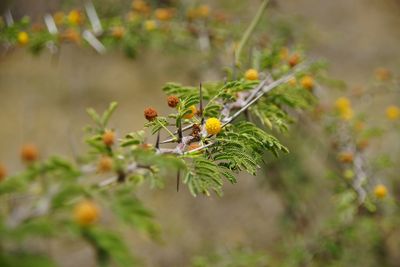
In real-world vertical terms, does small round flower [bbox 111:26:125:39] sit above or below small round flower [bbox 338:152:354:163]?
above

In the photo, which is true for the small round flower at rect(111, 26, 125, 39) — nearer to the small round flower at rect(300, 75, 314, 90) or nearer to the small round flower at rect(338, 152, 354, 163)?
the small round flower at rect(300, 75, 314, 90)

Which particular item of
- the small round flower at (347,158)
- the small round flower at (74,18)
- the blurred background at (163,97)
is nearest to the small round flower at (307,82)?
the small round flower at (347,158)

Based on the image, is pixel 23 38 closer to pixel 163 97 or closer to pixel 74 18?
pixel 74 18

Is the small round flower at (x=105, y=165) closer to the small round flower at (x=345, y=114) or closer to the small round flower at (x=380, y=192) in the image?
the small round flower at (x=380, y=192)

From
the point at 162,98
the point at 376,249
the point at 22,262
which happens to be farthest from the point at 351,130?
the point at 162,98

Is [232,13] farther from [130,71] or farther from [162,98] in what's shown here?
[130,71]

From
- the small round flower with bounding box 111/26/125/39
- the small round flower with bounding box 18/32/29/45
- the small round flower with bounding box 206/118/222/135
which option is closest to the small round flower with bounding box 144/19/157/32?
the small round flower with bounding box 111/26/125/39

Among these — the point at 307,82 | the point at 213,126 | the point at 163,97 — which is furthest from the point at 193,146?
the point at 163,97
